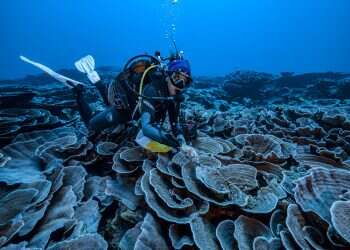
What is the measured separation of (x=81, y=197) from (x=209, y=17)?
664ft

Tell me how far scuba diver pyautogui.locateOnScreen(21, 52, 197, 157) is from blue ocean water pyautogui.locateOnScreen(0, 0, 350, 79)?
105631 millimetres

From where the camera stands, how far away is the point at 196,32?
179000 mm

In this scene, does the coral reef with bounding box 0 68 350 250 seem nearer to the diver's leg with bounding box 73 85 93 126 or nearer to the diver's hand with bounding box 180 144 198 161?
the diver's hand with bounding box 180 144 198 161

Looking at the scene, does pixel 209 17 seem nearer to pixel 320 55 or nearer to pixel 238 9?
pixel 238 9

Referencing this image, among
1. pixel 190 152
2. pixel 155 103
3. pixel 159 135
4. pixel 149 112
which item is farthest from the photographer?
pixel 155 103

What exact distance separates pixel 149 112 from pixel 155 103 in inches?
11.9

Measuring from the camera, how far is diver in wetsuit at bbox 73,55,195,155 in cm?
314

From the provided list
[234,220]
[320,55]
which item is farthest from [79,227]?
[320,55]

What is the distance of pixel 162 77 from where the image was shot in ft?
12.3

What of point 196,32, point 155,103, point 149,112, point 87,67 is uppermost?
point 196,32

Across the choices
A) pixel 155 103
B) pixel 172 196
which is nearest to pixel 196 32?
pixel 155 103

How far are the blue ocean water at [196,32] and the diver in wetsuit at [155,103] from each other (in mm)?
105634

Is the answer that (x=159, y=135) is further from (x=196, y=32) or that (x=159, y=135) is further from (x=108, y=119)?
(x=196, y=32)

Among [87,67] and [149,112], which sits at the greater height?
[87,67]
